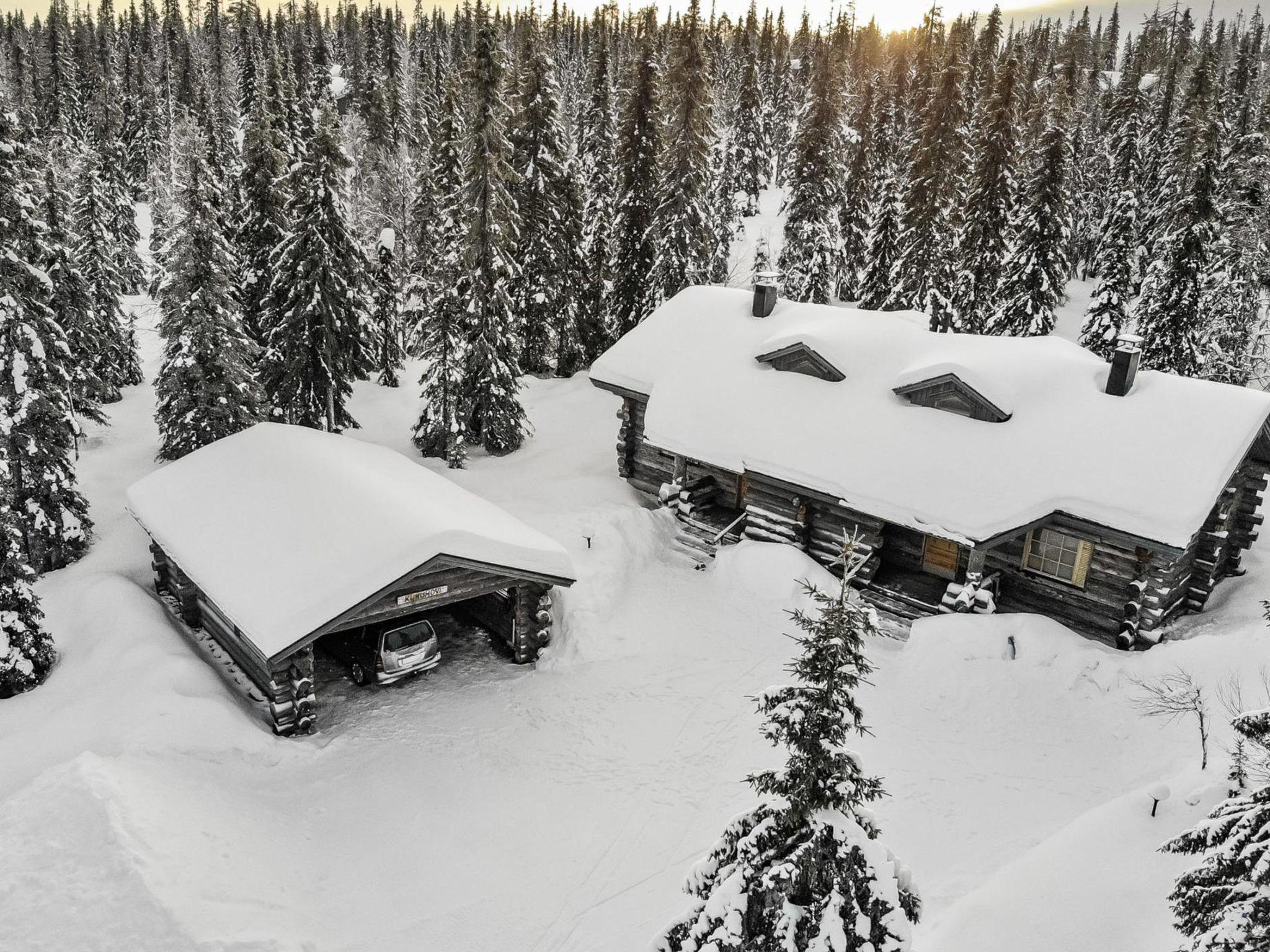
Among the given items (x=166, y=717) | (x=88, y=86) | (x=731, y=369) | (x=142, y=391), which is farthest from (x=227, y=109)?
(x=166, y=717)

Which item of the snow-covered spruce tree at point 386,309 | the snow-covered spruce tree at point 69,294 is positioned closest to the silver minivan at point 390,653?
the snow-covered spruce tree at point 69,294

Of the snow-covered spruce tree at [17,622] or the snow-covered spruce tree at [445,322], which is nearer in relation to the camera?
the snow-covered spruce tree at [17,622]

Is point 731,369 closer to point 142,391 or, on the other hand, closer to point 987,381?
point 987,381

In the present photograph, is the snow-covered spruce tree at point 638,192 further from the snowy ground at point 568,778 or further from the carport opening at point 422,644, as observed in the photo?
the carport opening at point 422,644

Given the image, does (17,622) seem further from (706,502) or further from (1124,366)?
(1124,366)

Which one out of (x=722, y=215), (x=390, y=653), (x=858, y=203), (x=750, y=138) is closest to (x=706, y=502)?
(x=390, y=653)

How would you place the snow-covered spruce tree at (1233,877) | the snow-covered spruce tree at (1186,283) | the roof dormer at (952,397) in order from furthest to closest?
the snow-covered spruce tree at (1186,283) → the roof dormer at (952,397) → the snow-covered spruce tree at (1233,877)

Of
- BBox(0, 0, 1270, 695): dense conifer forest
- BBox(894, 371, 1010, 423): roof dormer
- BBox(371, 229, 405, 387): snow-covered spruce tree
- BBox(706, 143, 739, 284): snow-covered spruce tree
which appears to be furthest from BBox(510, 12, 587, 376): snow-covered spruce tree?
BBox(894, 371, 1010, 423): roof dormer
